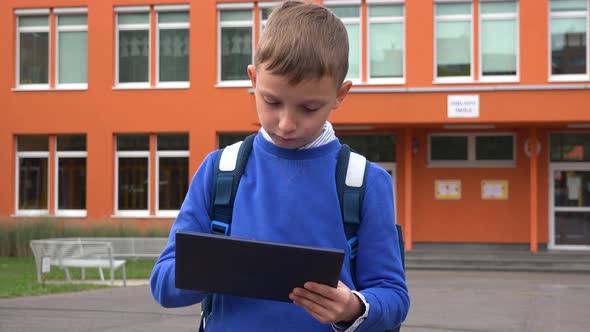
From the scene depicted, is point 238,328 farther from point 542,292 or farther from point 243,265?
point 542,292

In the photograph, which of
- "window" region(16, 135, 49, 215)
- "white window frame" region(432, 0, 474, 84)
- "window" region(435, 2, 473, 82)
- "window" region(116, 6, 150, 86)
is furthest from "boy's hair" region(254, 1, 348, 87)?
"window" region(16, 135, 49, 215)

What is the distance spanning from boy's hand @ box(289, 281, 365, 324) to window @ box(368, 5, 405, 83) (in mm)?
24740

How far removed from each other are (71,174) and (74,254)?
12.2 meters

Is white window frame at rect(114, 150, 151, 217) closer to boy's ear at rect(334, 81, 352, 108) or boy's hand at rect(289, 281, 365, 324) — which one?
boy's ear at rect(334, 81, 352, 108)

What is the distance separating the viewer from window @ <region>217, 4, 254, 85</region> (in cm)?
2769

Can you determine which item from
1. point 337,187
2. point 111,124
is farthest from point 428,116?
point 337,187

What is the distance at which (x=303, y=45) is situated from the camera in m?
2.18

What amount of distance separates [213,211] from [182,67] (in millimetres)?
26421

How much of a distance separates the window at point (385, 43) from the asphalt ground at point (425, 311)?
9583 mm

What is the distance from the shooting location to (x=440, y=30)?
26156 mm

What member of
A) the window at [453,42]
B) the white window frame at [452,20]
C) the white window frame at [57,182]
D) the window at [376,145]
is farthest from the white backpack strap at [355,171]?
the white window frame at [57,182]

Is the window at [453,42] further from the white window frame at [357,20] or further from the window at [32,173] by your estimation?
the window at [32,173]

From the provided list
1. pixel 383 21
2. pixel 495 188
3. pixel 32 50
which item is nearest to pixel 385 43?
pixel 383 21

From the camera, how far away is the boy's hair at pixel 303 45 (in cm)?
216
